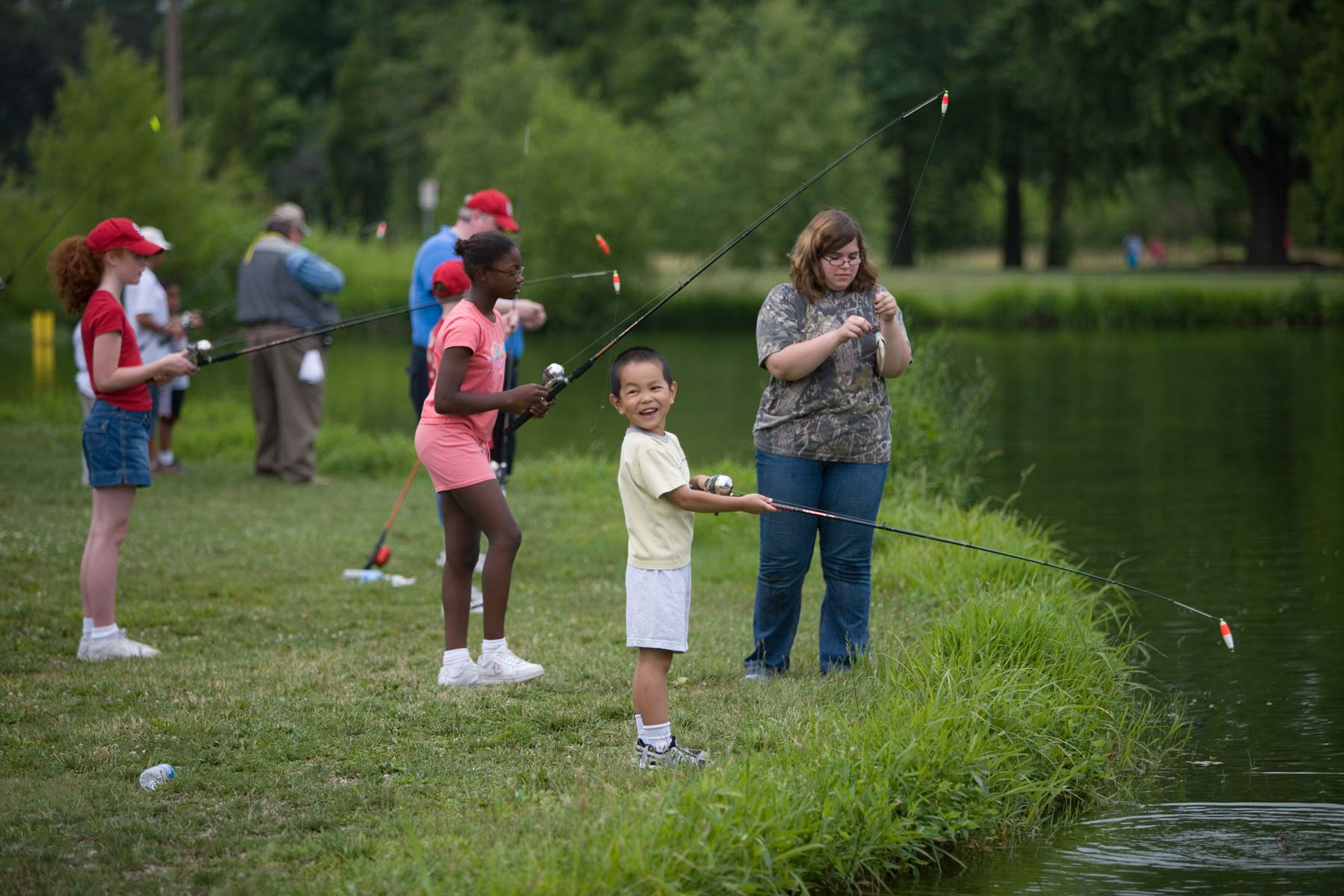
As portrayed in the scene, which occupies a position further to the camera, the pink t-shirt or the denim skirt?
the denim skirt

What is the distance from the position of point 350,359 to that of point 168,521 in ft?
61.2

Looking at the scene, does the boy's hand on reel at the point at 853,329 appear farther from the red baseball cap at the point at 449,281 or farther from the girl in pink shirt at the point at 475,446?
A: the red baseball cap at the point at 449,281

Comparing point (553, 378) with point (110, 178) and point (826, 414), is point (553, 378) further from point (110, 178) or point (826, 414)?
point (110, 178)

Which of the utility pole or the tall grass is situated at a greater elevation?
the utility pole

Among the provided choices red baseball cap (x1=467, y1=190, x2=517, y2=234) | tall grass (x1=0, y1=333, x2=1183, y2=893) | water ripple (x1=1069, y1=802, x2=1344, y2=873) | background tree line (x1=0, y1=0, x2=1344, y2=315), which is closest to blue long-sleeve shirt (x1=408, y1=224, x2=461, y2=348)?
red baseball cap (x1=467, y1=190, x2=517, y2=234)

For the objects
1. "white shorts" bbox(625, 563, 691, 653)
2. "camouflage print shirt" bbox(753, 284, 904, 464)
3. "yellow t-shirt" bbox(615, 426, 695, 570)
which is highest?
"camouflage print shirt" bbox(753, 284, 904, 464)

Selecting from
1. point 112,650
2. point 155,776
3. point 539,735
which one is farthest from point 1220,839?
point 112,650

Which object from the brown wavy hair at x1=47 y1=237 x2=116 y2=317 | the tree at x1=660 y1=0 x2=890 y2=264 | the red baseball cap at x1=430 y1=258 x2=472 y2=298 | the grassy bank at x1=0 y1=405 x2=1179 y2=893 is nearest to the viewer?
the grassy bank at x1=0 y1=405 x2=1179 y2=893

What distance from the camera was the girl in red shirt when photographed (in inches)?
251

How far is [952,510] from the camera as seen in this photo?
9578 millimetres

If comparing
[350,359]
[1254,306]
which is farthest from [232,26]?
[1254,306]

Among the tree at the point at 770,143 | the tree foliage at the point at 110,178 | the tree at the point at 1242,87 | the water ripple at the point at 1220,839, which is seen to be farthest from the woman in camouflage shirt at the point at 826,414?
the tree at the point at 770,143

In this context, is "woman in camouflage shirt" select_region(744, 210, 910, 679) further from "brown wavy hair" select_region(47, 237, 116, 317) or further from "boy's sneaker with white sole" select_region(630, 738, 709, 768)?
"brown wavy hair" select_region(47, 237, 116, 317)

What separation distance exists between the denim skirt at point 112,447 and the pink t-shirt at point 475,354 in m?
1.37
